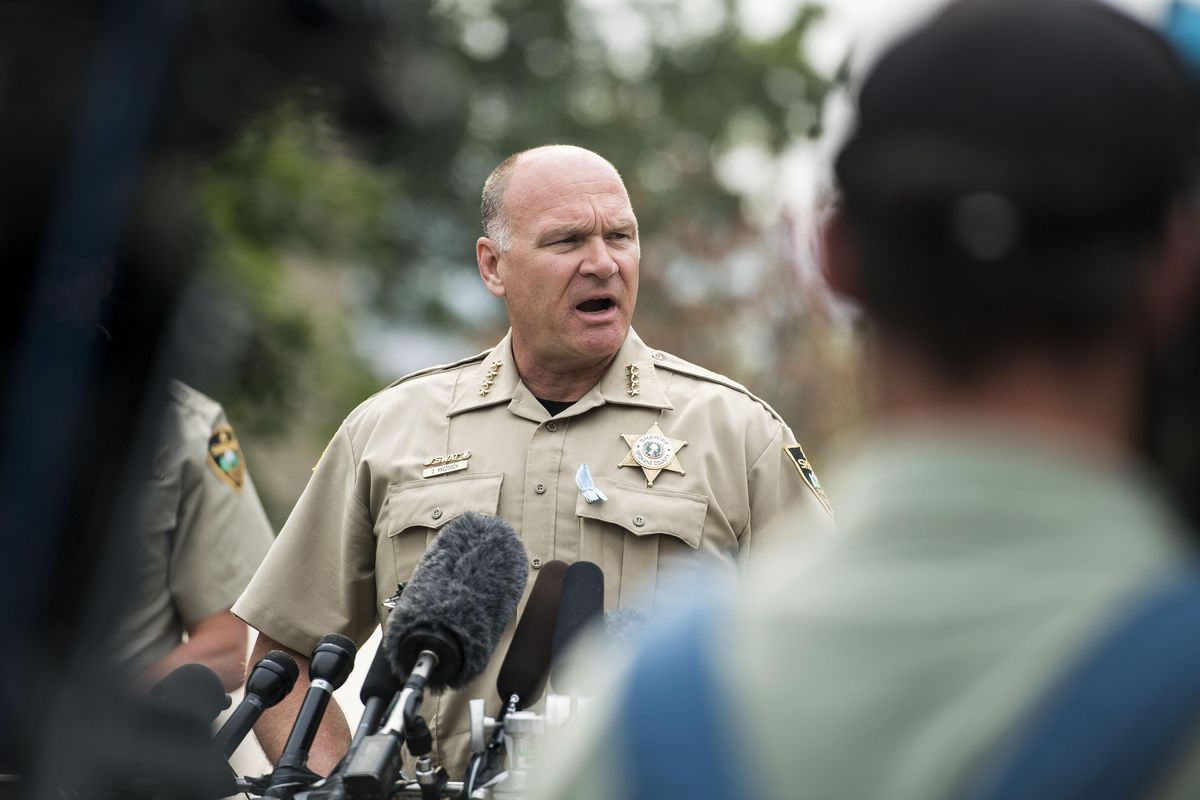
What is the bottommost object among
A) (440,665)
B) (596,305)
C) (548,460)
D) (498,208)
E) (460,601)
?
(440,665)

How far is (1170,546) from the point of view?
4.11 ft

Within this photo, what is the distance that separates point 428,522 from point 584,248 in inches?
33.5

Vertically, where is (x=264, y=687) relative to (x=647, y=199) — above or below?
below

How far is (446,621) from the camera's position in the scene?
280 centimetres

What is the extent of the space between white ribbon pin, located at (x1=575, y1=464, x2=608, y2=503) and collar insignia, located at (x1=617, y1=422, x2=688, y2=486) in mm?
96

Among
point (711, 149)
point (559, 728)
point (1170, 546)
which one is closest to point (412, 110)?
point (1170, 546)

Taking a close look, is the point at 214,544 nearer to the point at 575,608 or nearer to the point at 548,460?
the point at 548,460

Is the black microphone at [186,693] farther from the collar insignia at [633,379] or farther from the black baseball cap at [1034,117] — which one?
the collar insignia at [633,379]

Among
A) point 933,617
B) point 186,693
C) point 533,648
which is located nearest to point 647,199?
point 533,648

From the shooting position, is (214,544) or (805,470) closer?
(805,470)

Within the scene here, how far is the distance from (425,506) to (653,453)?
568mm

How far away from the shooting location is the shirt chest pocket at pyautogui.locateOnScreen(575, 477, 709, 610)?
401 cm

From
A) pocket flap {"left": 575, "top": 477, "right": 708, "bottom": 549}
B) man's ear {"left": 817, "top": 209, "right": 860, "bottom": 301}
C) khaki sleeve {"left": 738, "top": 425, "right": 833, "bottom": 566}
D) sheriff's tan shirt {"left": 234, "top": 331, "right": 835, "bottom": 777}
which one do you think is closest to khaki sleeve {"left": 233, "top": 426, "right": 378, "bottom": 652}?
sheriff's tan shirt {"left": 234, "top": 331, "right": 835, "bottom": 777}

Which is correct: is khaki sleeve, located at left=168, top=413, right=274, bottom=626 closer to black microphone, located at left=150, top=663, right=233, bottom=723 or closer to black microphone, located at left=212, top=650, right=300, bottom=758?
black microphone, located at left=212, top=650, right=300, bottom=758
